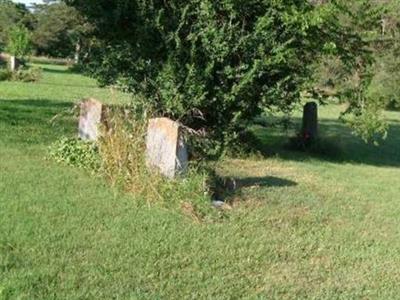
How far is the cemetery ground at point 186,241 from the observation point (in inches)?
215

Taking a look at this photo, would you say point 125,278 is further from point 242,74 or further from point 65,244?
point 242,74

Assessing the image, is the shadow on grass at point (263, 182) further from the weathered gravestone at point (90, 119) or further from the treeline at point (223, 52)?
the weathered gravestone at point (90, 119)

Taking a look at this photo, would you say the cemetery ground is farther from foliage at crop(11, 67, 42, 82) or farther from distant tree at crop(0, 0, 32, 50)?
distant tree at crop(0, 0, 32, 50)

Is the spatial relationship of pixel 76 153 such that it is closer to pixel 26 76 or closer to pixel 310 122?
pixel 310 122

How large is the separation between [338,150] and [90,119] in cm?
717

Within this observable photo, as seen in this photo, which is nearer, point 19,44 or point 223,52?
point 223,52

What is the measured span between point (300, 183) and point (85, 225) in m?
4.66

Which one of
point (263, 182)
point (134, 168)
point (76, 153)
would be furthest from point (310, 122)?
point (134, 168)

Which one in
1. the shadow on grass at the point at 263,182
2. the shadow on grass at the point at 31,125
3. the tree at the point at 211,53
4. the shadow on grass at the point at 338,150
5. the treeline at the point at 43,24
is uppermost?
the treeline at the point at 43,24

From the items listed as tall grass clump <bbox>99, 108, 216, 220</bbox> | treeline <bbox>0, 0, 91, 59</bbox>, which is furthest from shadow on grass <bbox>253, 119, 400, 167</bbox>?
treeline <bbox>0, 0, 91, 59</bbox>

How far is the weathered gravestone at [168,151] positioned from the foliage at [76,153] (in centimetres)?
97

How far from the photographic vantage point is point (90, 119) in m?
10.2

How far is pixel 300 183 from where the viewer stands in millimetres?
10523

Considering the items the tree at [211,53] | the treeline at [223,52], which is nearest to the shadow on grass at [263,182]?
the treeline at [223,52]
